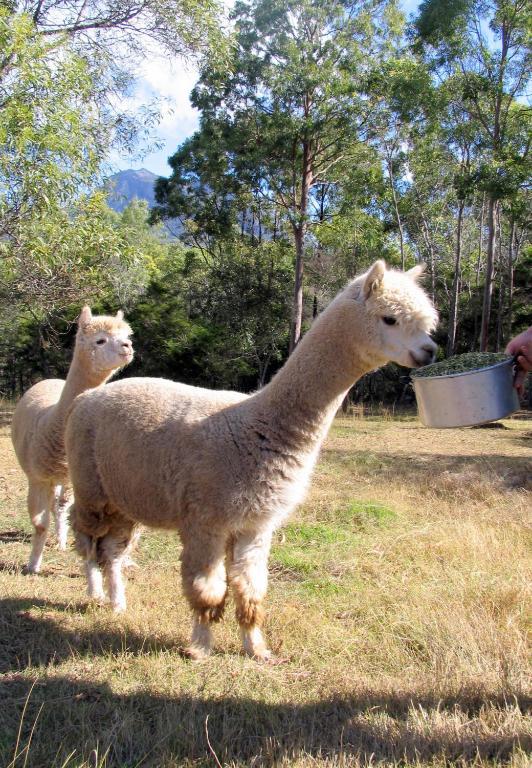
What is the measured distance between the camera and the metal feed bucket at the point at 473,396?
3557 millimetres

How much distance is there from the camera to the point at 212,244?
88.7 ft

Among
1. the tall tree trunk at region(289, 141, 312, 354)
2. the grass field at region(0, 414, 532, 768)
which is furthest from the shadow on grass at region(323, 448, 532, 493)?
the tall tree trunk at region(289, 141, 312, 354)

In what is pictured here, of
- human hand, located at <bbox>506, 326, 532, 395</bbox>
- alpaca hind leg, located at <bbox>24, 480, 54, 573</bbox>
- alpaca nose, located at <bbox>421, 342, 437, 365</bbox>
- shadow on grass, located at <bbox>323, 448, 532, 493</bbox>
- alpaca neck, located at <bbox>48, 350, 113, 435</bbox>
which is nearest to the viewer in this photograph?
alpaca nose, located at <bbox>421, 342, 437, 365</bbox>

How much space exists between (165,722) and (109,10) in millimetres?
12086

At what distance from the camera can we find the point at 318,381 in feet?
11.6

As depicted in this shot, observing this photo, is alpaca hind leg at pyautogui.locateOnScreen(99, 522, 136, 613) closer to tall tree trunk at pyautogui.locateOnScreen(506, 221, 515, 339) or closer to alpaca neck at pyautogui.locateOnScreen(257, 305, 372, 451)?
alpaca neck at pyautogui.locateOnScreen(257, 305, 372, 451)

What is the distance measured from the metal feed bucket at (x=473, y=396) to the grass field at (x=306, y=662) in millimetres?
1209

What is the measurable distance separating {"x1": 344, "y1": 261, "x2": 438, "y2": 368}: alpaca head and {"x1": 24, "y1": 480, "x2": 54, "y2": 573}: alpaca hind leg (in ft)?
11.1

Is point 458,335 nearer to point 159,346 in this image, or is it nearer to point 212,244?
point 212,244

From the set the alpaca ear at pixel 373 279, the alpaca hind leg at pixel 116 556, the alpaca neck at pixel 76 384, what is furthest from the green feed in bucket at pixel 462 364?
the alpaca neck at pixel 76 384

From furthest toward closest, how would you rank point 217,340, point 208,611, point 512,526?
point 217,340 → point 512,526 → point 208,611

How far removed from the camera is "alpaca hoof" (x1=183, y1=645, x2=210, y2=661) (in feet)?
11.9

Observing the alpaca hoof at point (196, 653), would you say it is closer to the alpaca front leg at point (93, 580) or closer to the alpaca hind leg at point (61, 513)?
the alpaca front leg at point (93, 580)

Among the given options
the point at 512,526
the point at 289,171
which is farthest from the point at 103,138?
the point at 289,171
